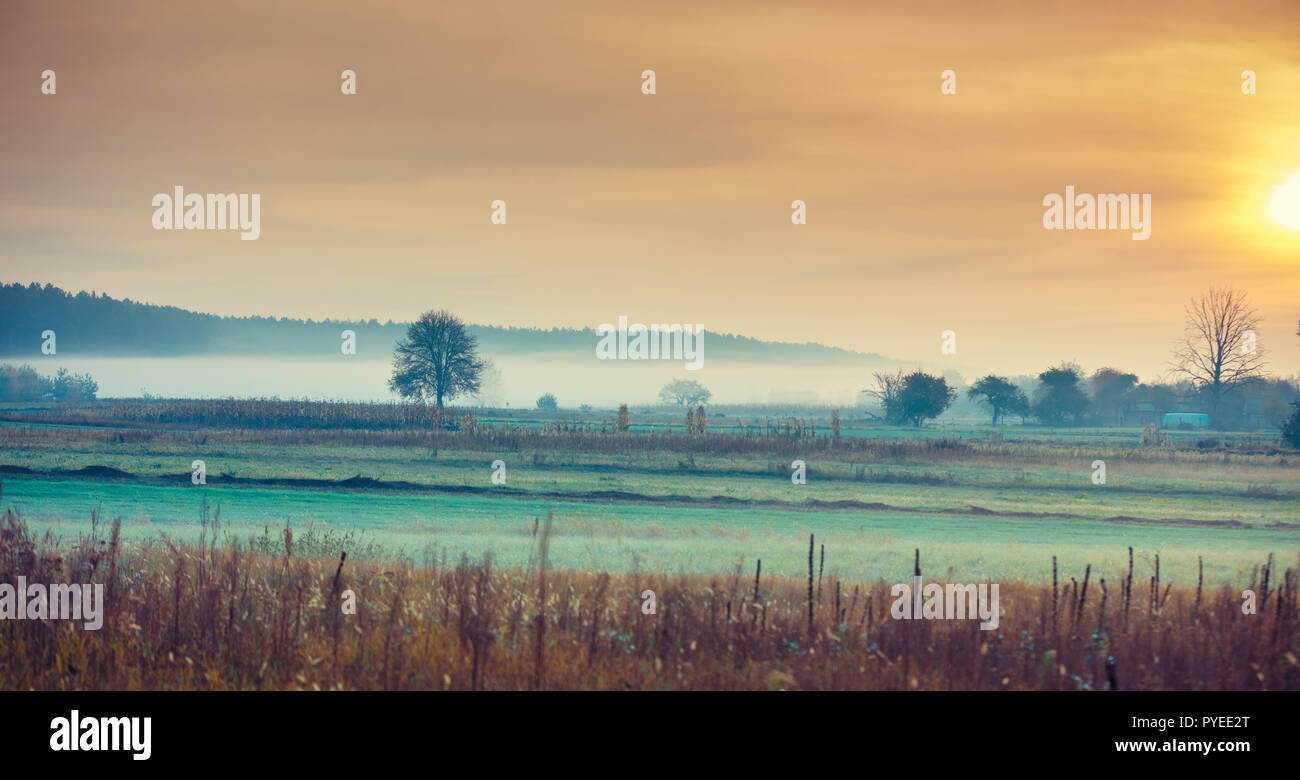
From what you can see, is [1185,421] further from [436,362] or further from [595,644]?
[595,644]

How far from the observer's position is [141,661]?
8633 millimetres

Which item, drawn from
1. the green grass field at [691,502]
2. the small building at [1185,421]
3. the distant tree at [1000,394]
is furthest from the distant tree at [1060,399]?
the green grass field at [691,502]

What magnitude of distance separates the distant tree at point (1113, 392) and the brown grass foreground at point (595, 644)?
136611 mm

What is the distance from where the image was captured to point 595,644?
8938 millimetres

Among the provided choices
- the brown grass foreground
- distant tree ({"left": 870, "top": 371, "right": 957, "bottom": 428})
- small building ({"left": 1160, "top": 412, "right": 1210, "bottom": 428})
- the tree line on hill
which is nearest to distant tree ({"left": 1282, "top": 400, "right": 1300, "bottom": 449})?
distant tree ({"left": 870, "top": 371, "right": 957, "bottom": 428})

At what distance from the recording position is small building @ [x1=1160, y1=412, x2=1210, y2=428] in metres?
119

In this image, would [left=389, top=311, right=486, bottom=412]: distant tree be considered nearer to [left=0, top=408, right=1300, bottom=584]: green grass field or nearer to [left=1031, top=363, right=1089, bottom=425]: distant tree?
[left=0, top=408, right=1300, bottom=584]: green grass field

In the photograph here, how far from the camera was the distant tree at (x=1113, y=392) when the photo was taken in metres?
136

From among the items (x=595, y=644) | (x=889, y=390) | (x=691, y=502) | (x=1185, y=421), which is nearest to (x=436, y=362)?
(x=889, y=390)

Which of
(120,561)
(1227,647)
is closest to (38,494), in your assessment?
(120,561)

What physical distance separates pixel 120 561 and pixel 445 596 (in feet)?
23.6

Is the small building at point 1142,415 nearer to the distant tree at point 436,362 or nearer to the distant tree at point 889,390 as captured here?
the distant tree at point 889,390

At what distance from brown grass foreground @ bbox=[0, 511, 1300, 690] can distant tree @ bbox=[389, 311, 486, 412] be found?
103922mm
